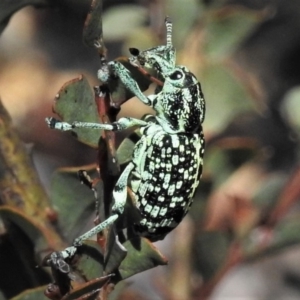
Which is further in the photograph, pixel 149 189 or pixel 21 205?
pixel 149 189

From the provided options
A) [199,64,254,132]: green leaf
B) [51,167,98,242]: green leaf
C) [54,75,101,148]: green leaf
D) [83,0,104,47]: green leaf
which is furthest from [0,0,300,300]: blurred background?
[83,0,104,47]: green leaf

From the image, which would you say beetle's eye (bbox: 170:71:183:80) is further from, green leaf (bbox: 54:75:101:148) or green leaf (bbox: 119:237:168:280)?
green leaf (bbox: 119:237:168:280)

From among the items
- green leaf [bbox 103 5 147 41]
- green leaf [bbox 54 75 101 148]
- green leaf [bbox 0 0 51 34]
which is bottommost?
green leaf [bbox 54 75 101 148]

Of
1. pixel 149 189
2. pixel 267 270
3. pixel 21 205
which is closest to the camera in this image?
pixel 21 205

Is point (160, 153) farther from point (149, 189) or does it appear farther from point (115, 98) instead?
point (115, 98)

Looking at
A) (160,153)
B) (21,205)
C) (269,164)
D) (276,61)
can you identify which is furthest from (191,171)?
(276,61)

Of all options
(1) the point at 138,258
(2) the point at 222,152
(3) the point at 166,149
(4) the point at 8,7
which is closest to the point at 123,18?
(2) the point at 222,152
